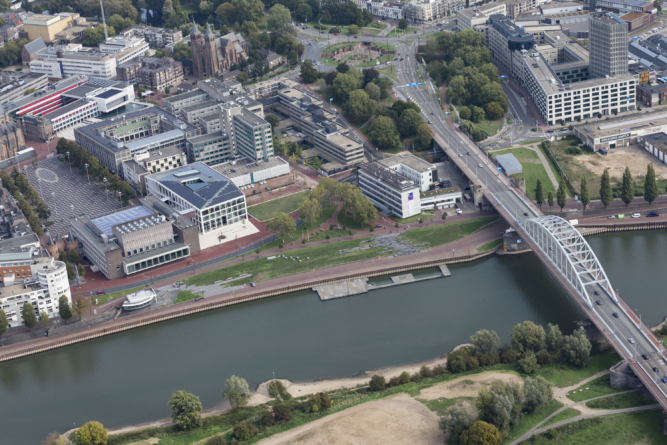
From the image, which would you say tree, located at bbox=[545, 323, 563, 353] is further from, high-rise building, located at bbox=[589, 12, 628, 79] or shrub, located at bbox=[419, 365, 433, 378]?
high-rise building, located at bbox=[589, 12, 628, 79]

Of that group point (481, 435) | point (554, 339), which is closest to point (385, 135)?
point (554, 339)

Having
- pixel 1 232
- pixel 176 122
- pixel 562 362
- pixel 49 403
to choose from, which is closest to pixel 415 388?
Result: pixel 562 362

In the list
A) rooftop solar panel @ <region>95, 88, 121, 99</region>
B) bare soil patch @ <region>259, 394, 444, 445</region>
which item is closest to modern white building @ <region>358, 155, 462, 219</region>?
bare soil patch @ <region>259, 394, 444, 445</region>

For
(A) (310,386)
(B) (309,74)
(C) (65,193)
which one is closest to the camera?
(A) (310,386)

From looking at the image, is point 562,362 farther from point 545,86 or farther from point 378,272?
point 545,86

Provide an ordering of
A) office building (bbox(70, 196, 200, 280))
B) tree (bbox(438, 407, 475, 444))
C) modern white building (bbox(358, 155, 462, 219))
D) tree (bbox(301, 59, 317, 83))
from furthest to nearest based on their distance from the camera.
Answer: tree (bbox(301, 59, 317, 83)) < modern white building (bbox(358, 155, 462, 219)) < office building (bbox(70, 196, 200, 280)) < tree (bbox(438, 407, 475, 444))

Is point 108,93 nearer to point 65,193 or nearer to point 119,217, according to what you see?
point 65,193
